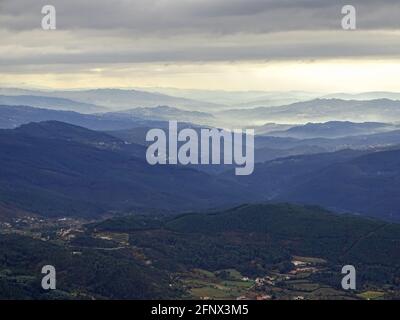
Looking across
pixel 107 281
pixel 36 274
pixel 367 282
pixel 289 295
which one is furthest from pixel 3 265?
pixel 367 282
